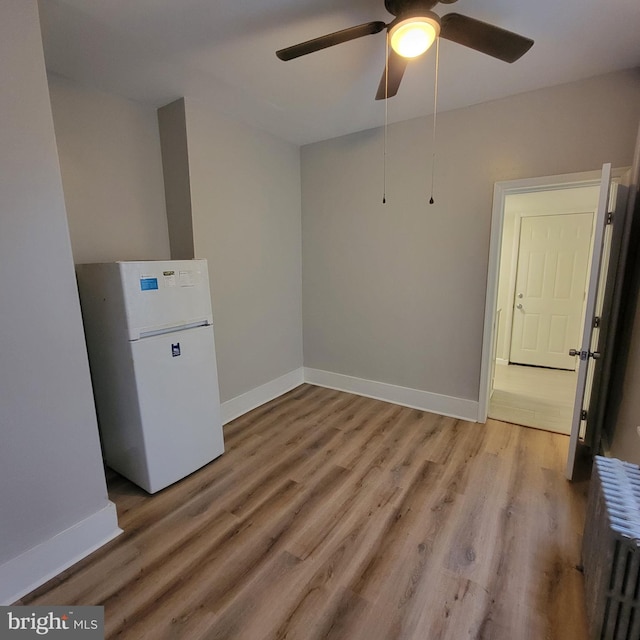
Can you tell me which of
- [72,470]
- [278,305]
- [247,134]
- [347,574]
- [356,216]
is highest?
[247,134]

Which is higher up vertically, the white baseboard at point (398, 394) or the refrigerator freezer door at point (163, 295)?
the refrigerator freezer door at point (163, 295)

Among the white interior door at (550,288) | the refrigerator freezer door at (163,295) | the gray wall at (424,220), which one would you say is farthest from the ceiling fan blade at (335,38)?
the white interior door at (550,288)

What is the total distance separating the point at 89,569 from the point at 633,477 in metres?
2.52

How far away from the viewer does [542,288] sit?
4.54 meters

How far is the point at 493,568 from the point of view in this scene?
5.24 ft

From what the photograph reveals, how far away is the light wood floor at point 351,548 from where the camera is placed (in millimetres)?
1383

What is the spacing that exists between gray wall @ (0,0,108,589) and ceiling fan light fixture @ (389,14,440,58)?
1.49 metres

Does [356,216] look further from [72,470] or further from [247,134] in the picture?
[72,470]

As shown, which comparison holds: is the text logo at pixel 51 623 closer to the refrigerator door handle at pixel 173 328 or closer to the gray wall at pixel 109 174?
the refrigerator door handle at pixel 173 328

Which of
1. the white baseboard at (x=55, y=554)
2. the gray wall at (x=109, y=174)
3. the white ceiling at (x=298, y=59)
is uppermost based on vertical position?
the white ceiling at (x=298, y=59)

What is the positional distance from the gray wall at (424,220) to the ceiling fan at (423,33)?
46.7 inches

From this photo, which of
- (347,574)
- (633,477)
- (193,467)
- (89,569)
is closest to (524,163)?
(633,477)

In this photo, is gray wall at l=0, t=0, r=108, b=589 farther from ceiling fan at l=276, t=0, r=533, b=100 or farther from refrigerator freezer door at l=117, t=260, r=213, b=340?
ceiling fan at l=276, t=0, r=533, b=100

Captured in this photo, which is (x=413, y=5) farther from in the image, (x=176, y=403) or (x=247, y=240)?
(x=176, y=403)
